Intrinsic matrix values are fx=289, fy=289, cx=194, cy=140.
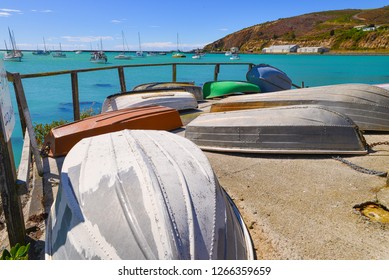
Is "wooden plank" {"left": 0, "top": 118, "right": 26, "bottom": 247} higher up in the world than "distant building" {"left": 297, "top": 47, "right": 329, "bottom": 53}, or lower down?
lower down

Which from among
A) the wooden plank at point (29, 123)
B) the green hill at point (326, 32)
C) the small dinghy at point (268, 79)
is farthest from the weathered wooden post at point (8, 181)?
the green hill at point (326, 32)

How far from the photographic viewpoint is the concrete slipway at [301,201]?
110 inches

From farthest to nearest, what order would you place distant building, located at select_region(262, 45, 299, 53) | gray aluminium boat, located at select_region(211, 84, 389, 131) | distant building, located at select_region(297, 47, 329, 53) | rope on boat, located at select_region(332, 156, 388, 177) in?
distant building, located at select_region(262, 45, 299, 53)
distant building, located at select_region(297, 47, 329, 53)
gray aluminium boat, located at select_region(211, 84, 389, 131)
rope on boat, located at select_region(332, 156, 388, 177)

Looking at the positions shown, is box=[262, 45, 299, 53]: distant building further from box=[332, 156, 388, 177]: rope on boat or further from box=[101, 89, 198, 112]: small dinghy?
box=[332, 156, 388, 177]: rope on boat

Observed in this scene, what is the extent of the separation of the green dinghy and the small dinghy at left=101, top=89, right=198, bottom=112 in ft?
8.82

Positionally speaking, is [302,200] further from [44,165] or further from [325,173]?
[44,165]

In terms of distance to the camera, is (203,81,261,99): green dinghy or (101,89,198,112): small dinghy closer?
(101,89,198,112): small dinghy

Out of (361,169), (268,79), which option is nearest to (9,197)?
(361,169)

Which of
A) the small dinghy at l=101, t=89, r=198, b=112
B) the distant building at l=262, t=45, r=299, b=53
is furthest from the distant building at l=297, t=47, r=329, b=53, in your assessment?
the small dinghy at l=101, t=89, r=198, b=112

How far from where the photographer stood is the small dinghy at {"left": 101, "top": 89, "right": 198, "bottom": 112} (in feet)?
25.3

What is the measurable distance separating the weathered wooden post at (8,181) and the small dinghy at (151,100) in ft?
15.7

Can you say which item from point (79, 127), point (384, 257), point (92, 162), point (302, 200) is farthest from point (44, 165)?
point (384, 257)

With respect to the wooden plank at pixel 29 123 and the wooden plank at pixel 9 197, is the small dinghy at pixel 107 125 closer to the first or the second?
the wooden plank at pixel 29 123

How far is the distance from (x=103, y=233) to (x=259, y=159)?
3500 mm
